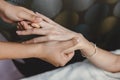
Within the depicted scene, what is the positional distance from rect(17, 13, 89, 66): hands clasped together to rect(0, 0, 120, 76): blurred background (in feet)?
1.31

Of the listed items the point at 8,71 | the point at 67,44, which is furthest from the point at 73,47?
the point at 8,71

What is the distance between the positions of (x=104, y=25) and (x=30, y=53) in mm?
828

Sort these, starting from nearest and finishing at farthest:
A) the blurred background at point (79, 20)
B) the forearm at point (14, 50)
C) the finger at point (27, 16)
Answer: the forearm at point (14, 50)
the finger at point (27, 16)
the blurred background at point (79, 20)

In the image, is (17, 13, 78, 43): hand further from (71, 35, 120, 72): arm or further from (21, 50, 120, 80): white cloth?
(21, 50, 120, 80): white cloth

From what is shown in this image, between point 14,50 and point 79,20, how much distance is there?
2.38 ft

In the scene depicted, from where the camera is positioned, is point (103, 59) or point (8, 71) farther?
point (8, 71)

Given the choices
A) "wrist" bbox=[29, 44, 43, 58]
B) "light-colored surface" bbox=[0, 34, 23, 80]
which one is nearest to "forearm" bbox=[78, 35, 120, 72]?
"wrist" bbox=[29, 44, 43, 58]

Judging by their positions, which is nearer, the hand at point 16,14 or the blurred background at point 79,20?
the hand at point 16,14

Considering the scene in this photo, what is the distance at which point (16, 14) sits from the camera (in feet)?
3.64

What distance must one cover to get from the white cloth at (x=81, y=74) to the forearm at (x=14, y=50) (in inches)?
11.1

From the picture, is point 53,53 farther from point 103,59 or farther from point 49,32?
point 103,59

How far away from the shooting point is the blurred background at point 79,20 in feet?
4.78

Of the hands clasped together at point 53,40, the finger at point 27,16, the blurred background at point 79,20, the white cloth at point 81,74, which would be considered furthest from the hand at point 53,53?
the blurred background at point 79,20

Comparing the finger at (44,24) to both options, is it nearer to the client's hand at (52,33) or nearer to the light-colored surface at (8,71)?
the client's hand at (52,33)
